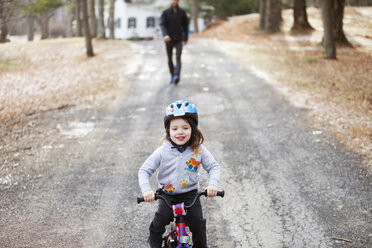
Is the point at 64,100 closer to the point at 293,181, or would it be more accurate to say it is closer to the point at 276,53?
the point at 293,181

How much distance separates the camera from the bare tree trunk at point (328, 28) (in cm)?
1400

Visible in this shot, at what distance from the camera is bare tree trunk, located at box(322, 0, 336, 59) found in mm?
14000

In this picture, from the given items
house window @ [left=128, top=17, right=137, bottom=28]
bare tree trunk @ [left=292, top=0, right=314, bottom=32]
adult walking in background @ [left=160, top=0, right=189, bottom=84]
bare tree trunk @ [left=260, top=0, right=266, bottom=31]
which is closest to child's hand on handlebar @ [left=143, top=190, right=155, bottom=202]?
adult walking in background @ [left=160, top=0, right=189, bottom=84]

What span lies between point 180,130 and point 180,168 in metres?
0.35

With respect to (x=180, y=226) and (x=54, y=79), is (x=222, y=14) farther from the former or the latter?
(x=180, y=226)

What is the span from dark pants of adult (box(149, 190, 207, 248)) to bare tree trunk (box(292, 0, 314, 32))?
2126 cm

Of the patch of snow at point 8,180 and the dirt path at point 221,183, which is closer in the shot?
the dirt path at point 221,183

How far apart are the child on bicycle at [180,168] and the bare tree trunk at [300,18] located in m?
21.1

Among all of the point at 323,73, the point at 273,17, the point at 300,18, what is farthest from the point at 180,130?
the point at 273,17

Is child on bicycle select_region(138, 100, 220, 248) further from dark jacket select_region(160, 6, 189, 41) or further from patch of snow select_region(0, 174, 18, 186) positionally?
dark jacket select_region(160, 6, 189, 41)

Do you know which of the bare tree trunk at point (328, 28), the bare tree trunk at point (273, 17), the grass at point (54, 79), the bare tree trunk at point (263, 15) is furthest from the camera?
the bare tree trunk at point (263, 15)

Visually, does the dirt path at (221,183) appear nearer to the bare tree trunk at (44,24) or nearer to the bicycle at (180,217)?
the bicycle at (180,217)

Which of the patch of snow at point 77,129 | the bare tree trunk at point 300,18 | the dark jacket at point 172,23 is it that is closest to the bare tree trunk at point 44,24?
the bare tree trunk at point 300,18

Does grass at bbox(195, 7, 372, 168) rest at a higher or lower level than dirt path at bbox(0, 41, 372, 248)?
higher
